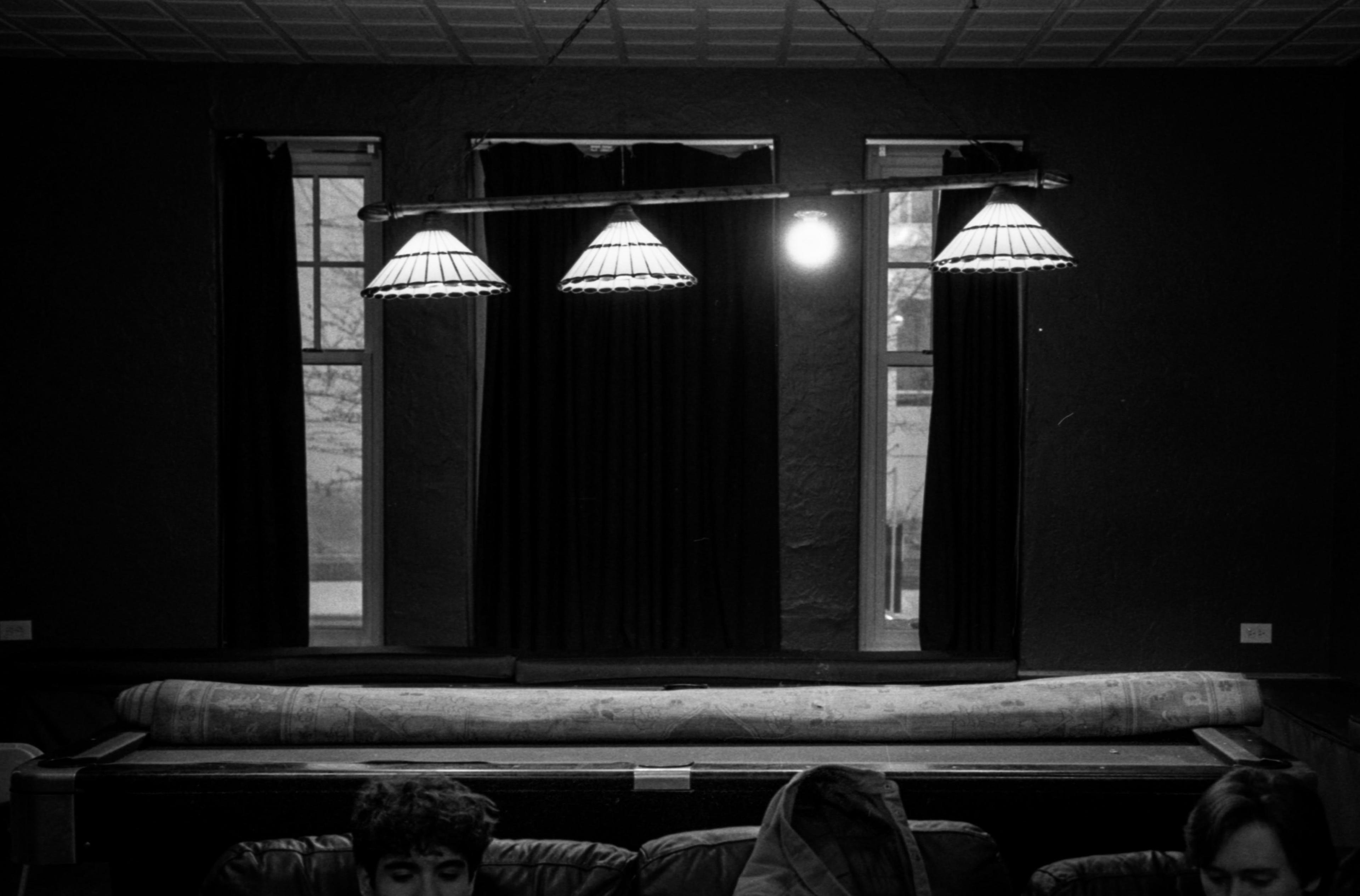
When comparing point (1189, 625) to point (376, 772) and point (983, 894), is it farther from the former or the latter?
point (376, 772)

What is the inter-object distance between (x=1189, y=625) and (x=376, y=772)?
4.35 metres

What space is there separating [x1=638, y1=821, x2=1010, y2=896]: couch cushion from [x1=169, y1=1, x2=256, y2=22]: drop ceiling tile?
3913mm

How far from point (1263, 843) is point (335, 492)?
473 cm

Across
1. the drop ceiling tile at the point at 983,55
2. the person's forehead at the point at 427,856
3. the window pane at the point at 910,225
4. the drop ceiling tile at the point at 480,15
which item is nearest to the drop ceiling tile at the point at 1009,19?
the drop ceiling tile at the point at 983,55

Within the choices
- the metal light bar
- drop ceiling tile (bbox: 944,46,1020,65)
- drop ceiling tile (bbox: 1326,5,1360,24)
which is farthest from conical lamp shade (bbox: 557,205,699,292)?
drop ceiling tile (bbox: 1326,5,1360,24)

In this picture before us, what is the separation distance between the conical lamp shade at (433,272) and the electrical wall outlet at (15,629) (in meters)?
3.13

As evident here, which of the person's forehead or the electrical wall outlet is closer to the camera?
the person's forehead

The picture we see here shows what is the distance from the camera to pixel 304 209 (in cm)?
593

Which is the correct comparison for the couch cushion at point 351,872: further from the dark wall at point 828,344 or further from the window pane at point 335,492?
the window pane at point 335,492

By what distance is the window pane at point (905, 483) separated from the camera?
19.5 ft

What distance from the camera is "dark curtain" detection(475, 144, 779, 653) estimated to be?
571 centimetres

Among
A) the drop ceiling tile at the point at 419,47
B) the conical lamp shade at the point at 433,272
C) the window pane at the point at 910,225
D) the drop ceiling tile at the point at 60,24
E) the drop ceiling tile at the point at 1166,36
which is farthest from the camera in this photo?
the window pane at the point at 910,225

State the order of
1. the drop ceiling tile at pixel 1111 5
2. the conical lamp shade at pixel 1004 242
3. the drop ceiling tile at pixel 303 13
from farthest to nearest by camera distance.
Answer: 1. the drop ceiling tile at pixel 303 13
2. the drop ceiling tile at pixel 1111 5
3. the conical lamp shade at pixel 1004 242

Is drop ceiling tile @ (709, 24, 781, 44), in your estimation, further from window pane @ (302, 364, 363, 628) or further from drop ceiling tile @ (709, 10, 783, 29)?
window pane @ (302, 364, 363, 628)
